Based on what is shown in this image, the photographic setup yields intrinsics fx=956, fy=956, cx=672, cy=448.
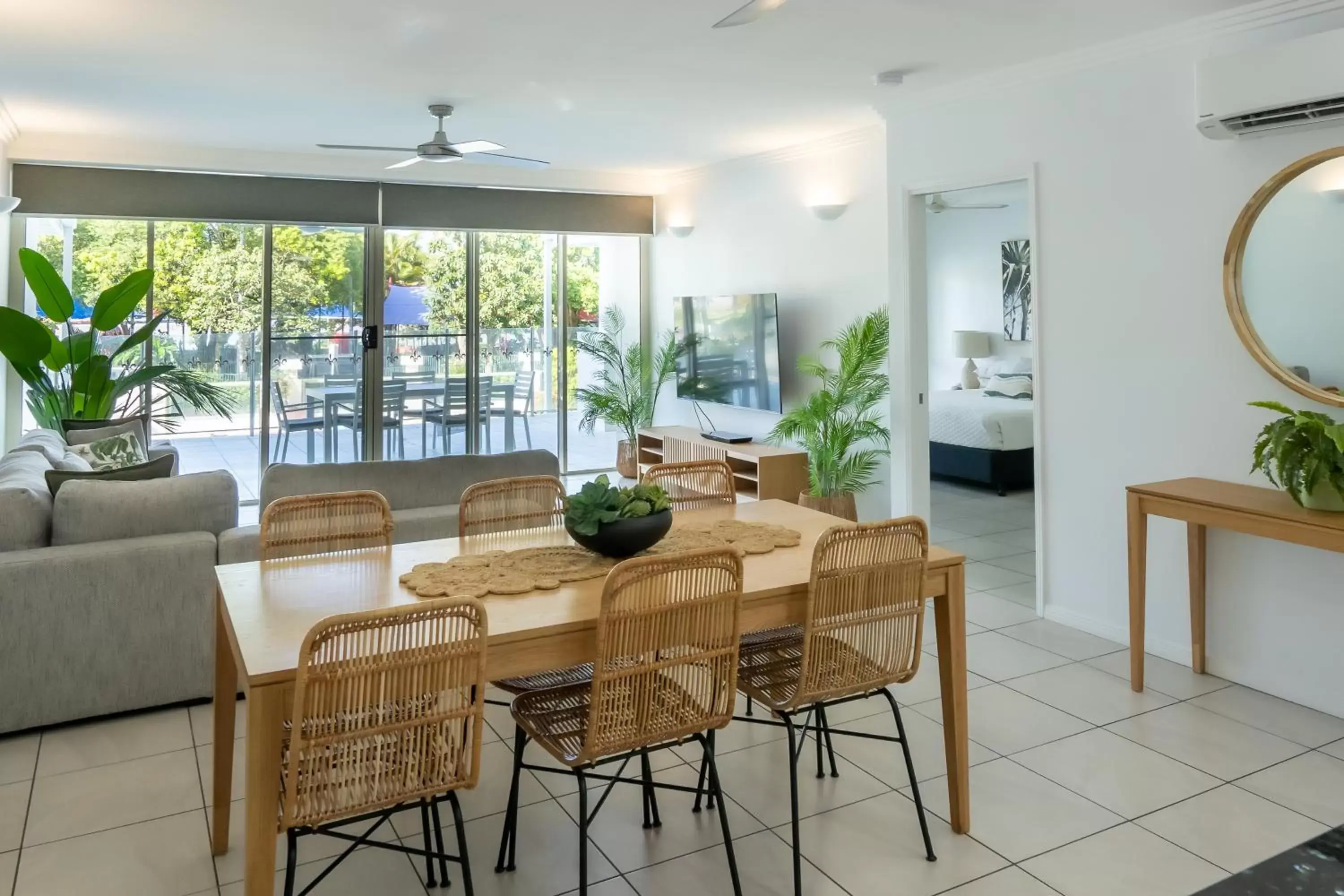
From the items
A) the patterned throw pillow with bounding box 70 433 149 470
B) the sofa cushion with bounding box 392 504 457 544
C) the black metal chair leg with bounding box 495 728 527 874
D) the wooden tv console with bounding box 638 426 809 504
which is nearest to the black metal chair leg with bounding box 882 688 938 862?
the black metal chair leg with bounding box 495 728 527 874

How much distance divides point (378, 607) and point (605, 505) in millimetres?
632

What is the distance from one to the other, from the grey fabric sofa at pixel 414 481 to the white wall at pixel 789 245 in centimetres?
271

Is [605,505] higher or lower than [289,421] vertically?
lower

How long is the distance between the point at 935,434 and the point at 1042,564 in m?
3.37

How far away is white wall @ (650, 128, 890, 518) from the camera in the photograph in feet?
19.4

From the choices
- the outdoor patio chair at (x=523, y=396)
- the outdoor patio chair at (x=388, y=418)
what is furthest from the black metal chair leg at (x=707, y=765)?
the outdoor patio chair at (x=523, y=396)

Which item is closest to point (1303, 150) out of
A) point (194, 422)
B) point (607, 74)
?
point (607, 74)

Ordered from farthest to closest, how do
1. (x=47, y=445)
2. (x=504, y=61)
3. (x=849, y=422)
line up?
(x=849, y=422), (x=47, y=445), (x=504, y=61)

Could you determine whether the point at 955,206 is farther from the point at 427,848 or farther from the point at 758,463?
the point at 427,848

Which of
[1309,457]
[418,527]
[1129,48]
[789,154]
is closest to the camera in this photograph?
[1309,457]

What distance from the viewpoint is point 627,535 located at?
252 cm

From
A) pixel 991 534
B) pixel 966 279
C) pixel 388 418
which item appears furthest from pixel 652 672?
pixel 966 279

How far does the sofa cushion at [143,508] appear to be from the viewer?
3354mm

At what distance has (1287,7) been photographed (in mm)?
3408
